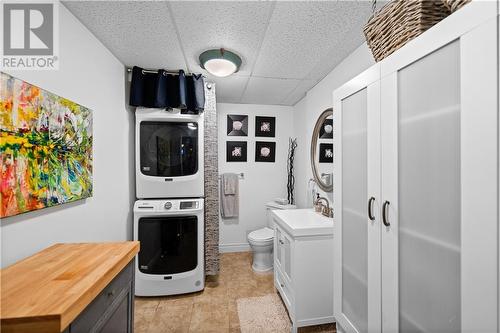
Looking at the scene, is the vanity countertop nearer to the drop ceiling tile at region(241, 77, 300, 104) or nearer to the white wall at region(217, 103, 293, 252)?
the white wall at region(217, 103, 293, 252)

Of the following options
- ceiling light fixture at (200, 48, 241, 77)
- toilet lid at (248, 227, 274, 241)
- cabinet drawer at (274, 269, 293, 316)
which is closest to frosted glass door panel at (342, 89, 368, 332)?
cabinet drawer at (274, 269, 293, 316)

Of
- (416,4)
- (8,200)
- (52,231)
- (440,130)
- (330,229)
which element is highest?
(416,4)

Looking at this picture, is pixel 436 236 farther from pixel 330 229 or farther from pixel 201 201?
pixel 201 201

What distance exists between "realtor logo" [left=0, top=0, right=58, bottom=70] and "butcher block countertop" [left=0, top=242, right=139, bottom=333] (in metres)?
0.93

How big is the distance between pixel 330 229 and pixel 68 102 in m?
2.05

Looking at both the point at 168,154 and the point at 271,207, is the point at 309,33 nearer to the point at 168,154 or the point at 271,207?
the point at 168,154

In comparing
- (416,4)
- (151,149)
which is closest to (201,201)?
(151,149)

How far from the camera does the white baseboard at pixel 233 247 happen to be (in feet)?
10.8

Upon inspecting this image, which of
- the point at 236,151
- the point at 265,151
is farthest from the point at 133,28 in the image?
the point at 265,151

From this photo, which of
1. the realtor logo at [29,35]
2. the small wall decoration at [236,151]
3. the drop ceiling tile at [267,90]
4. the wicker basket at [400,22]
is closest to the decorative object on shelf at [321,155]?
the drop ceiling tile at [267,90]

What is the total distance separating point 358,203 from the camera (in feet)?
4.00

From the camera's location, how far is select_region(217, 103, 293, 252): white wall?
3.29m

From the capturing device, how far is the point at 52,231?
123cm

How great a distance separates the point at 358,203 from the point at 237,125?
2.41 m
